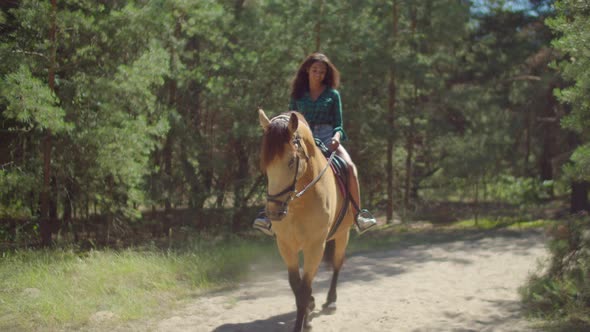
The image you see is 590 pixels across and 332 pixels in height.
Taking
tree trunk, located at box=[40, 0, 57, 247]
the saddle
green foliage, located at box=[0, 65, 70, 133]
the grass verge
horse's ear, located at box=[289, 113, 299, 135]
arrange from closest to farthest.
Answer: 1. horse's ear, located at box=[289, 113, 299, 135]
2. the grass verge
3. the saddle
4. green foliage, located at box=[0, 65, 70, 133]
5. tree trunk, located at box=[40, 0, 57, 247]

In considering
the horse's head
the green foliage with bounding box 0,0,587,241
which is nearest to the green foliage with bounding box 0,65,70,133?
the green foliage with bounding box 0,0,587,241

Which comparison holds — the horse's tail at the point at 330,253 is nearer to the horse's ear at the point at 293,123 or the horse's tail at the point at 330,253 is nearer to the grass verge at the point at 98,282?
the grass verge at the point at 98,282

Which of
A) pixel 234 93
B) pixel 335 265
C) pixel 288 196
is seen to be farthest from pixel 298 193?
pixel 234 93

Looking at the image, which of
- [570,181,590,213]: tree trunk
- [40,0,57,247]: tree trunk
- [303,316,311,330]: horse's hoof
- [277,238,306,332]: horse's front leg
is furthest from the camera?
[570,181,590,213]: tree trunk

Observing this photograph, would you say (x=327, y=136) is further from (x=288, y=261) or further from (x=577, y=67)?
(x=577, y=67)

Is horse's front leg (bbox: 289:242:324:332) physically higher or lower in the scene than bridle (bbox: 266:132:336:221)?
lower

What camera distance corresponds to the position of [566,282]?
233 inches

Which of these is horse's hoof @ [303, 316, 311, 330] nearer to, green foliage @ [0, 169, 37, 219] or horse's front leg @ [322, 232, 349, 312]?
horse's front leg @ [322, 232, 349, 312]

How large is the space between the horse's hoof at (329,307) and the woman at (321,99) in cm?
103

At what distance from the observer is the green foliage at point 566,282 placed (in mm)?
5523

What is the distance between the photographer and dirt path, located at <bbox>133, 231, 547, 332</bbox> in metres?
5.52

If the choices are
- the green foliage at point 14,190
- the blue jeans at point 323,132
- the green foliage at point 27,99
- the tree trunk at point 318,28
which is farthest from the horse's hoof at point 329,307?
the tree trunk at point 318,28

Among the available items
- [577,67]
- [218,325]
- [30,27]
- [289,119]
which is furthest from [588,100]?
[30,27]

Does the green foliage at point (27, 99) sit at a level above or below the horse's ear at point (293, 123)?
above
